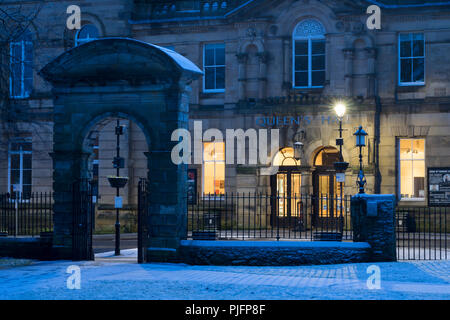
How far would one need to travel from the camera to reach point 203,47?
29906 millimetres

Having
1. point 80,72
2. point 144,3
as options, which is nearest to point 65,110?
point 80,72

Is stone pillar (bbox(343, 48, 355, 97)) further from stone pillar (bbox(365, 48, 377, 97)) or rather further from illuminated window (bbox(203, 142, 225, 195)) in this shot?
illuminated window (bbox(203, 142, 225, 195))

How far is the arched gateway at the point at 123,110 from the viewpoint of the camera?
17125mm

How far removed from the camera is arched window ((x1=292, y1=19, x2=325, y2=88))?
28484mm

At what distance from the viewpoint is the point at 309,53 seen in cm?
2858

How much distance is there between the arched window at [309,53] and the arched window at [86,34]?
888cm

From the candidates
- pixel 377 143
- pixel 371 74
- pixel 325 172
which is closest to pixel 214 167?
pixel 325 172

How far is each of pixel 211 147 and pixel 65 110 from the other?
12.3 m

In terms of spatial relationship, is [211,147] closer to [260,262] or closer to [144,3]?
[144,3]

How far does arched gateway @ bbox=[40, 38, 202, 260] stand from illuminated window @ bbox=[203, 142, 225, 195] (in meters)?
11.9

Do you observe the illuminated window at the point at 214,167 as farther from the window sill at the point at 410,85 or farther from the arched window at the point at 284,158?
the window sill at the point at 410,85

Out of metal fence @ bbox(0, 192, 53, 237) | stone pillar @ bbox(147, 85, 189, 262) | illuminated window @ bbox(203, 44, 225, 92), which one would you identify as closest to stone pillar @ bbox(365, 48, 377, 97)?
illuminated window @ bbox(203, 44, 225, 92)

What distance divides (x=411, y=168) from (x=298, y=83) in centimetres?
563

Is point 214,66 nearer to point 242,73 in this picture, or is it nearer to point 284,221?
point 242,73
